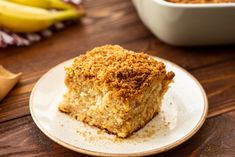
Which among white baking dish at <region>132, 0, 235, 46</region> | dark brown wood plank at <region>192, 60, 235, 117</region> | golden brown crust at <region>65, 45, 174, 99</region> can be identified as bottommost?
dark brown wood plank at <region>192, 60, 235, 117</region>

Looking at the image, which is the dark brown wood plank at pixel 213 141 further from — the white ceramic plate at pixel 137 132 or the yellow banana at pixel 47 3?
the yellow banana at pixel 47 3

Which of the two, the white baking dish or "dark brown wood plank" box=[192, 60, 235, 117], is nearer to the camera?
"dark brown wood plank" box=[192, 60, 235, 117]

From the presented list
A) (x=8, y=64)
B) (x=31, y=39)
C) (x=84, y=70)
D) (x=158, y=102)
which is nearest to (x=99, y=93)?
(x=84, y=70)

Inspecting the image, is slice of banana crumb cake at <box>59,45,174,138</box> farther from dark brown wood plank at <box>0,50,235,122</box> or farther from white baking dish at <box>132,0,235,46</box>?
white baking dish at <box>132,0,235,46</box>

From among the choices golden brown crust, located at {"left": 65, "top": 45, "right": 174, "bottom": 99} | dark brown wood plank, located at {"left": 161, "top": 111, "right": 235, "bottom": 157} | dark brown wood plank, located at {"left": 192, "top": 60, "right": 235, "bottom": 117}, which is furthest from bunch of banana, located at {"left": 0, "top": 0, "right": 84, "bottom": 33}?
dark brown wood plank, located at {"left": 161, "top": 111, "right": 235, "bottom": 157}

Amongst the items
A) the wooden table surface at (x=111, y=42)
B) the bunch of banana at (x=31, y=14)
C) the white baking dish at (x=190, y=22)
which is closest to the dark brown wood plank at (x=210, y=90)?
the wooden table surface at (x=111, y=42)

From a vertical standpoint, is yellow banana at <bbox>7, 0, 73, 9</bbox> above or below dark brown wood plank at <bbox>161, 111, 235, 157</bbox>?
above

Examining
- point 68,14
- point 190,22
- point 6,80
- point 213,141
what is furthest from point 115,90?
point 68,14
